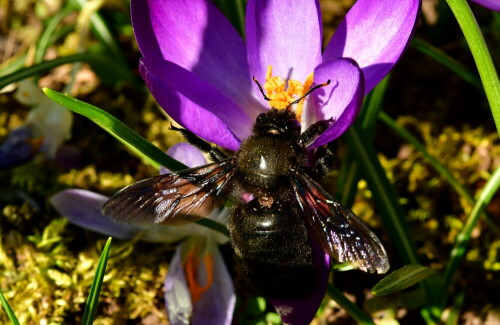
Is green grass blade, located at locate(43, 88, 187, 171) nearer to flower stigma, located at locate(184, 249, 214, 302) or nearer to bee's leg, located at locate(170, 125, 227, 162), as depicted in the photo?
bee's leg, located at locate(170, 125, 227, 162)

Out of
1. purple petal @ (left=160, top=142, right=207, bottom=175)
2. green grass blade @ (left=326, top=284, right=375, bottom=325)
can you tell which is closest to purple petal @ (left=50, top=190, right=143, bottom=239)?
Answer: purple petal @ (left=160, top=142, right=207, bottom=175)

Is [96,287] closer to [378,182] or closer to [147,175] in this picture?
[378,182]

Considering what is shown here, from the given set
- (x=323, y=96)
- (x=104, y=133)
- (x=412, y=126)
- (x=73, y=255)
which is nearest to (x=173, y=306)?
(x=73, y=255)

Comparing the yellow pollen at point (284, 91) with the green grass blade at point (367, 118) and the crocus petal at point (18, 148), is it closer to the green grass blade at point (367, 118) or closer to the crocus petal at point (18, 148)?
the green grass blade at point (367, 118)

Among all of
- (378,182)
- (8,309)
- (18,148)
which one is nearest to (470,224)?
(378,182)

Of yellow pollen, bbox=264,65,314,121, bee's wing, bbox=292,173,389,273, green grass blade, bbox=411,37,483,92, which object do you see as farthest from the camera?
green grass blade, bbox=411,37,483,92
